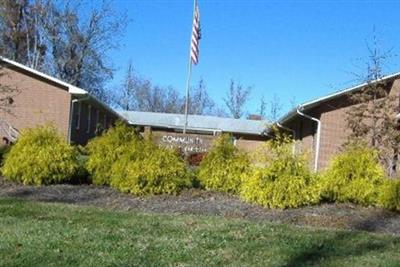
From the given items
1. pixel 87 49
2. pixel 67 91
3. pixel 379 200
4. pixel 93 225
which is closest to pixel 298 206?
pixel 379 200

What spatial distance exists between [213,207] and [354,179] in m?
2.57

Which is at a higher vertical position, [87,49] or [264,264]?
[87,49]

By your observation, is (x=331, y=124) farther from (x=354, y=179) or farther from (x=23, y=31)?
(x=23, y=31)

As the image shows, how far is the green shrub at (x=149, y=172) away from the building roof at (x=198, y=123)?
31.2 metres

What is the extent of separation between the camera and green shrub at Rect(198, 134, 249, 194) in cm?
1180

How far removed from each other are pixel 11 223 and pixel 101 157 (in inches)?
178

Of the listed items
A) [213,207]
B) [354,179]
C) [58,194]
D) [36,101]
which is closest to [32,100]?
[36,101]

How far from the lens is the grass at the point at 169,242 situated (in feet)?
20.2

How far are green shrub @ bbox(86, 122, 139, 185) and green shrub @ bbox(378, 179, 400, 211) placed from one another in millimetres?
4641

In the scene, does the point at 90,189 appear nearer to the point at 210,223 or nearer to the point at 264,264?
the point at 210,223

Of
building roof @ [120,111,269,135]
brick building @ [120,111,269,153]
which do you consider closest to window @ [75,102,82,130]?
brick building @ [120,111,269,153]

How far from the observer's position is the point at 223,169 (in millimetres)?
11883

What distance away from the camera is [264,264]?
6113 millimetres

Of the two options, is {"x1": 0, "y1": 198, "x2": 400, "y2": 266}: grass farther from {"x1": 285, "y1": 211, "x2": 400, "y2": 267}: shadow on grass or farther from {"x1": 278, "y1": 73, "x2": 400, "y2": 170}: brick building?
{"x1": 278, "y1": 73, "x2": 400, "y2": 170}: brick building
